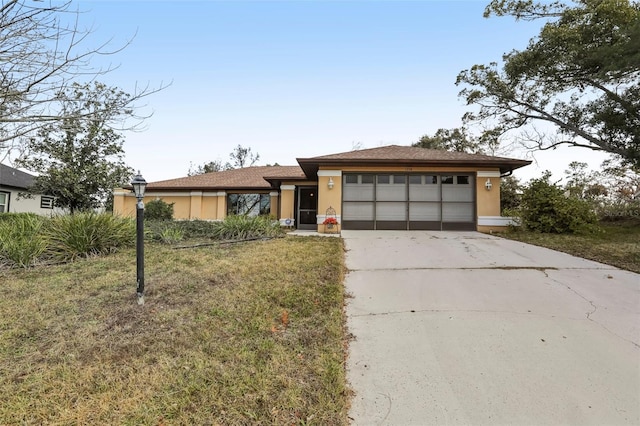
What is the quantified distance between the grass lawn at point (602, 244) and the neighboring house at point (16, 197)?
76.3ft

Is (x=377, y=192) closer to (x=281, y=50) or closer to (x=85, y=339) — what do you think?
(x=281, y=50)

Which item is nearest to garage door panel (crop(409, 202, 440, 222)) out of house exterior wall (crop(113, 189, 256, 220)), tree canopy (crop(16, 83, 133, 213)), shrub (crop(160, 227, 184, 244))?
house exterior wall (crop(113, 189, 256, 220))

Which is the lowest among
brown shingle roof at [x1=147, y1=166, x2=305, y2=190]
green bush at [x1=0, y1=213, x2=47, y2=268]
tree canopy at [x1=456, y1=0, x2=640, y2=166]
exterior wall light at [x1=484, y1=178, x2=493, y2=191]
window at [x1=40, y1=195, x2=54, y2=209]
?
green bush at [x1=0, y1=213, x2=47, y2=268]

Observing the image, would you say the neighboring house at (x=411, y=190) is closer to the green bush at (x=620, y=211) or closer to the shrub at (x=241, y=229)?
the shrub at (x=241, y=229)

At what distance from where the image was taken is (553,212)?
1070 centimetres

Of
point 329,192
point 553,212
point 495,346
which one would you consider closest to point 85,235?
point 329,192

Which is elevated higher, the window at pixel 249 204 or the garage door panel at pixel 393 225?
the window at pixel 249 204

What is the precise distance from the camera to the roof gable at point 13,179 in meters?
18.4

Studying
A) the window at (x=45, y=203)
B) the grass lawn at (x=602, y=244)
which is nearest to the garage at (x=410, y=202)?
the grass lawn at (x=602, y=244)

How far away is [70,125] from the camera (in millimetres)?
4934

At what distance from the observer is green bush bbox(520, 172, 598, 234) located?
10.3m

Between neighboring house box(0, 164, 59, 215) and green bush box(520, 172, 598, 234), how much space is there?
23602 mm

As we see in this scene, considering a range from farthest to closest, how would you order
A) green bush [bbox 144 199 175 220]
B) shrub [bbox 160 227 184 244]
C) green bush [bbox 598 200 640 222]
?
Result: 1. green bush [bbox 144 199 175 220]
2. green bush [bbox 598 200 640 222]
3. shrub [bbox 160 227 184 244]

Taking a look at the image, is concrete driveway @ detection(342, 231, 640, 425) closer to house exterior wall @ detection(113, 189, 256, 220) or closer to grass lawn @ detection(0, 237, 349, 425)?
grass lawn @ detection(0, 237, 349, 425)
